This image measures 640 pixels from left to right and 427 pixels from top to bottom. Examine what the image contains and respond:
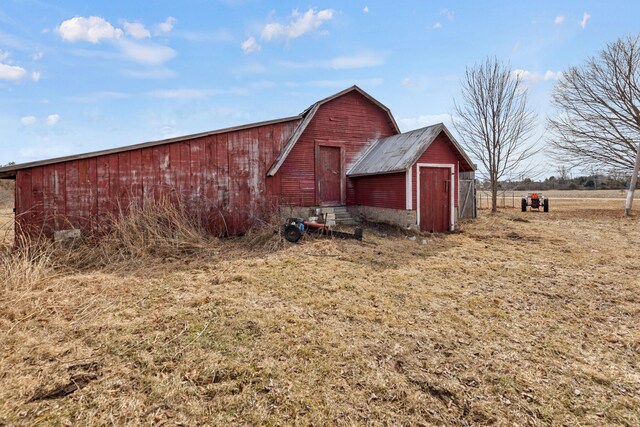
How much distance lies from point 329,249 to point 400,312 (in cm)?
341

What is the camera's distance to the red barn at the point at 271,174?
7656mm

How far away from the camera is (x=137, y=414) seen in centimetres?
217

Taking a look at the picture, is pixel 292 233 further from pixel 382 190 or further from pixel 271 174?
pixel 382 190

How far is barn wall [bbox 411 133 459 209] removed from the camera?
9586 millimetres

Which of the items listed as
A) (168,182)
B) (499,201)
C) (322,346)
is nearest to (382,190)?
(168,182)

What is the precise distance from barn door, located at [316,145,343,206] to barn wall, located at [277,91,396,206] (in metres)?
0.25

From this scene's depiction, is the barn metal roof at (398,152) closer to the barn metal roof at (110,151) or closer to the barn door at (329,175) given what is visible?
the barn door at (329,175)

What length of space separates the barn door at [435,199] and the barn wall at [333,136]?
276cm

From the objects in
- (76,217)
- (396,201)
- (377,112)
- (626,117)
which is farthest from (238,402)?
(626,117)

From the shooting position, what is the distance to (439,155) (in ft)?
33.0

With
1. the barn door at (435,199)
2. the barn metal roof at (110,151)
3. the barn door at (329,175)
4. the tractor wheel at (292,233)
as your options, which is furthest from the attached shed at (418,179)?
the barn metal roof at (110,151)

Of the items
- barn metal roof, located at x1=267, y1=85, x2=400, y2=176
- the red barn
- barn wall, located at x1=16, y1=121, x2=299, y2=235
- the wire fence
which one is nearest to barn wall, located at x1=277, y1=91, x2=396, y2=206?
the red barn

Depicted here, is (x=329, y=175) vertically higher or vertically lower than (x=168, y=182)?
higher

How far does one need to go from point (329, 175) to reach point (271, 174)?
2.31m
